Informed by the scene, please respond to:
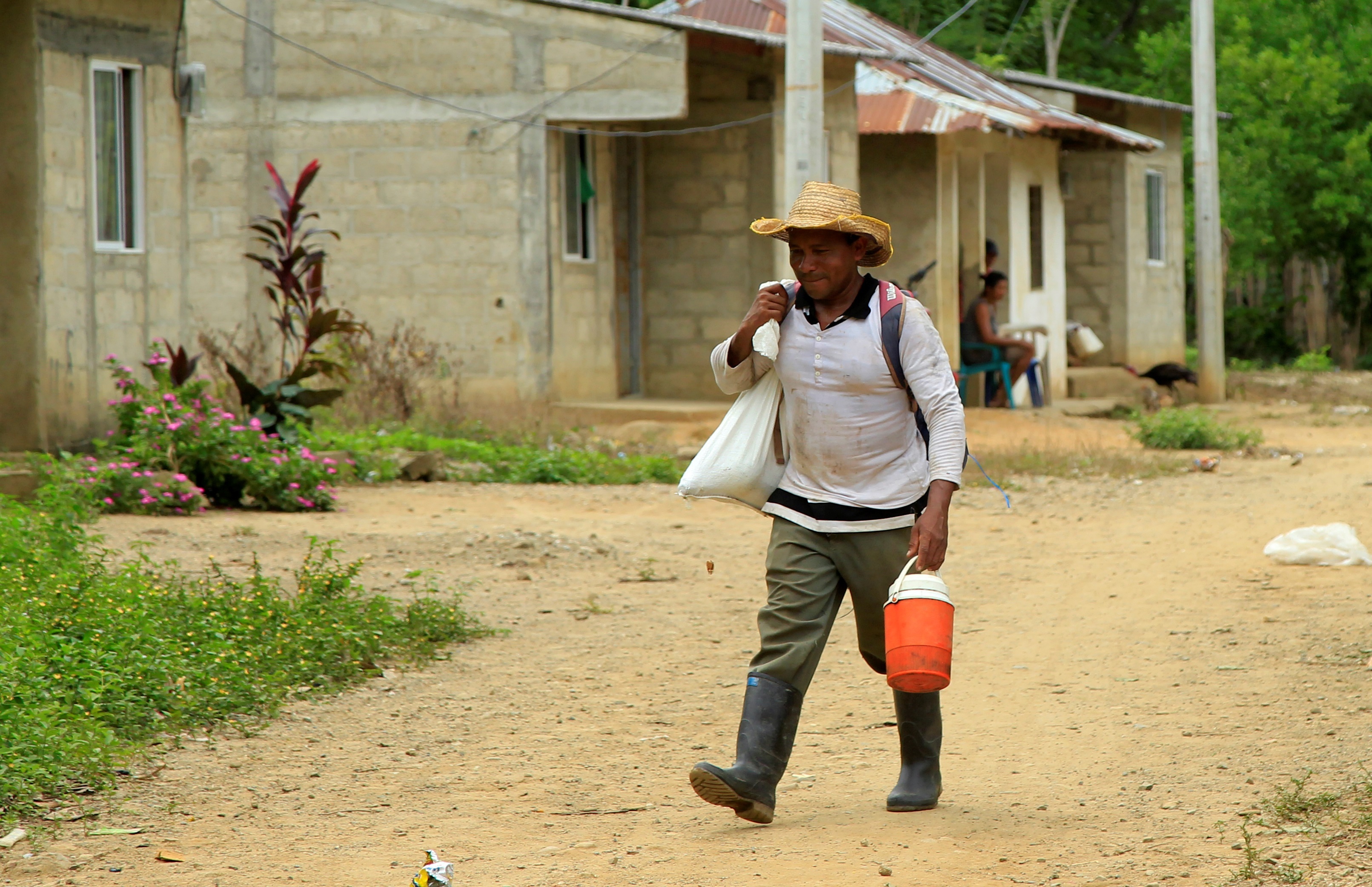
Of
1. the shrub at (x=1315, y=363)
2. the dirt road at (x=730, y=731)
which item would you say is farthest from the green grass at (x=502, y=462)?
the shrub at (x=1315, y=363)

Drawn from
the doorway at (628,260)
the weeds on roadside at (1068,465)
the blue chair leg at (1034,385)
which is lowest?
the weeds on roadside at (1068,465)

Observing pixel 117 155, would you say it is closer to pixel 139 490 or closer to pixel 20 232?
pixel 20 232

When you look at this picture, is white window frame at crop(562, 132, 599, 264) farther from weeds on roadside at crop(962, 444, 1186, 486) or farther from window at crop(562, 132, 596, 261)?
weeds on roadside at crop(962, 444, 1186, 486)

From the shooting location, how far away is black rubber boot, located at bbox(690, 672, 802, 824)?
13.1 ft

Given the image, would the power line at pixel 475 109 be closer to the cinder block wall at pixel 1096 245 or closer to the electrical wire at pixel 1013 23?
the cinder block wall at pixel 1096 245

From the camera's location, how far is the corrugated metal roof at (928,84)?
16.1m

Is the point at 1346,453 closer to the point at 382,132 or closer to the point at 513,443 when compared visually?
the point at 513,443

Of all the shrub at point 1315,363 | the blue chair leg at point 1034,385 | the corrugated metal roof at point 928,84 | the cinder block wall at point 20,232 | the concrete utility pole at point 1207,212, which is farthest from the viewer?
the shrub at point 1315,363

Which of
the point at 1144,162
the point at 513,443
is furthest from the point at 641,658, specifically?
the point at 1144,162

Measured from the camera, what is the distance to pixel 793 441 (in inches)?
169

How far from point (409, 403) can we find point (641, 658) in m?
7.90

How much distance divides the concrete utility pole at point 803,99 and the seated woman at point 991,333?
226 inches

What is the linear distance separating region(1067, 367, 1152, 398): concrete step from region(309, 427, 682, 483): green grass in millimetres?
8841

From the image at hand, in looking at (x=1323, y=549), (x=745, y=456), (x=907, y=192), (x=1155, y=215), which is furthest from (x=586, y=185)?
(x=745, y=456)
